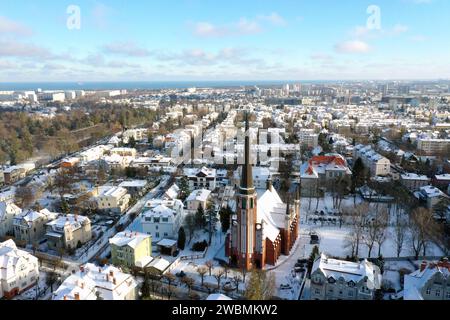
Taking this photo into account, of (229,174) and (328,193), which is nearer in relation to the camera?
(328,193)

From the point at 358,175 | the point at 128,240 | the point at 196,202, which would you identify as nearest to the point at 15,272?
the point at 128,240

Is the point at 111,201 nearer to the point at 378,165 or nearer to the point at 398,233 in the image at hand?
the point at 398,233

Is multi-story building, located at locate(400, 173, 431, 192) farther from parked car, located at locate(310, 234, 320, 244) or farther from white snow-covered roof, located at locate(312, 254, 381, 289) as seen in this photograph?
white snow-covered roof, located at locate(312, 254, 381, 289)

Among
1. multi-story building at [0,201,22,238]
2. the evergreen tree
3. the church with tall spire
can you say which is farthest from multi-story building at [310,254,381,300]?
multi-story building at [0,201,22,238]

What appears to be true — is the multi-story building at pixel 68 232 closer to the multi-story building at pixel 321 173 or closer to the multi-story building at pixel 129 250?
the multi-story building at pixel 129 250

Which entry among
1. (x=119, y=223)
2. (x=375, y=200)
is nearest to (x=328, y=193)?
(x=375, y=200)

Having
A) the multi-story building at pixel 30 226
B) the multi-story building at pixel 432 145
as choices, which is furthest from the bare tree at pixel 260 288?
the multi-story building at pixel 432 145

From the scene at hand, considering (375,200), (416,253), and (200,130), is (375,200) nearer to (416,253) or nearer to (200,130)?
(416,253)
